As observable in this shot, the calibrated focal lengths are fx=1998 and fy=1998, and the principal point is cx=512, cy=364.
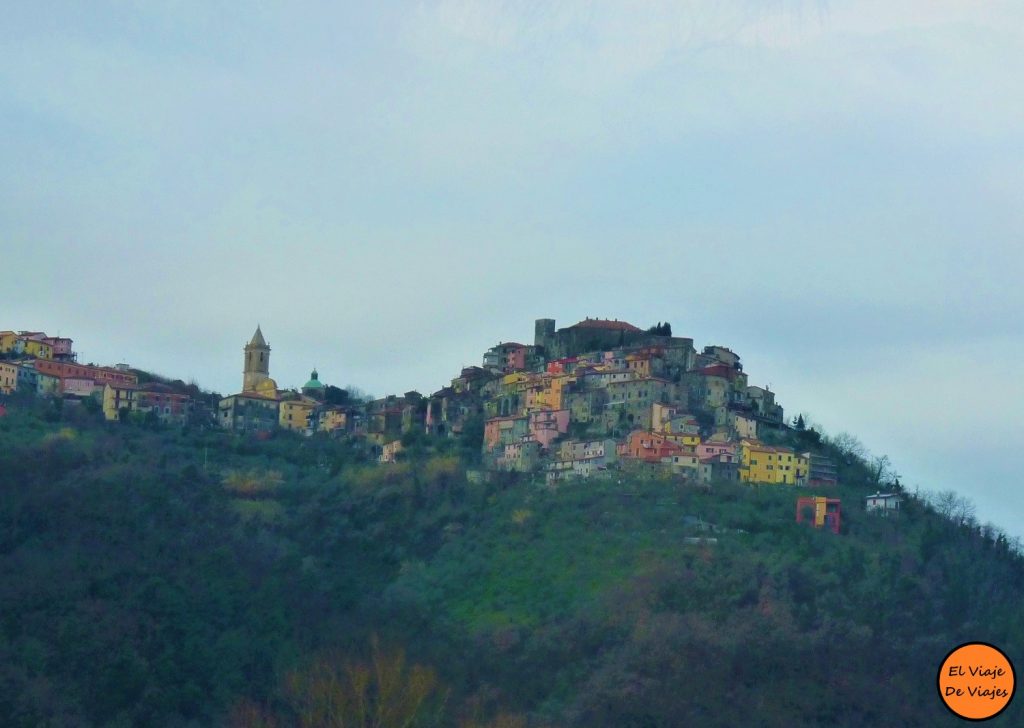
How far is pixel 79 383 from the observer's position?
65312mm

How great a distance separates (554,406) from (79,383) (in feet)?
55.6

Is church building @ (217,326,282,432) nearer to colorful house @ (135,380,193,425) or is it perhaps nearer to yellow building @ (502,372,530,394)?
colorful house @ (135,380,193,425)

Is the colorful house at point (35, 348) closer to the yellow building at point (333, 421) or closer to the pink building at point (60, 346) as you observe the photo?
the pink building at point (60, 346)

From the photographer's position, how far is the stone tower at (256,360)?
7206 centimetres

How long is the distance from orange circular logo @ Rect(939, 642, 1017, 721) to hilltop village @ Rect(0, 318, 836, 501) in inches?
1697

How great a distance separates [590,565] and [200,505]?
11635mm

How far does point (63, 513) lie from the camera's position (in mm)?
49188

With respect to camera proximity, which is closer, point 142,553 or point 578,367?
point 142,553

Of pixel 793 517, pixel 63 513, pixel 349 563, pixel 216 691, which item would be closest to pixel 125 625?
pixel 216 691

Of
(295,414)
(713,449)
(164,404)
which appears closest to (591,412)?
(713,449)

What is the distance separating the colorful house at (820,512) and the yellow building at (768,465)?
2.37m

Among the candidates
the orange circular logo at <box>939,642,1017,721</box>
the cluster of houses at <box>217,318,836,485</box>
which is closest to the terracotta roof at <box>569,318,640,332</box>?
the cluster of houses at <box>217,318,836,485</box>

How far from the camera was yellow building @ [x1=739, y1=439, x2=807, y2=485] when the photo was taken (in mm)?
53938

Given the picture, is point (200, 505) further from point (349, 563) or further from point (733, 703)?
point (733, 703)
